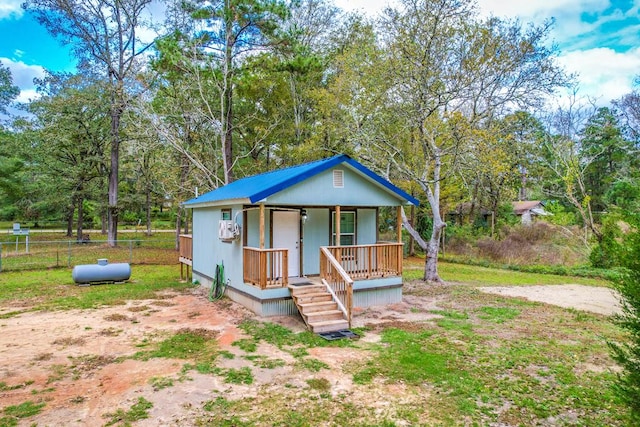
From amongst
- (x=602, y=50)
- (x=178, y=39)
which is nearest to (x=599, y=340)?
(x=178, y=39)

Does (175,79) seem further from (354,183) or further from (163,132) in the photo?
(354,183)

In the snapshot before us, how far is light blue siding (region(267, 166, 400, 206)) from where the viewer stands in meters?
8.55

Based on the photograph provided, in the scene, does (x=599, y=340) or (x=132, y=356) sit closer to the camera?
(x=132, y=356)

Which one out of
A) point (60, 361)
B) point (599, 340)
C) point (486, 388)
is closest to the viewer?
point (486, 388)

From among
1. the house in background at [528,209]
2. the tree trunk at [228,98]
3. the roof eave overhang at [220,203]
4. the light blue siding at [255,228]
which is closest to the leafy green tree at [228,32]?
the tree trunk at [228,98]

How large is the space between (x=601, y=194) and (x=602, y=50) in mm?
16517

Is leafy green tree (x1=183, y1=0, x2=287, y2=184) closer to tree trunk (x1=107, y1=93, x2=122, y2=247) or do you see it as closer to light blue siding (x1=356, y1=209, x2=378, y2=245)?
tree trunk (x1=107, y1=93, x2=122, y2=247)

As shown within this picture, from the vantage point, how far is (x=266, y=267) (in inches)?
314

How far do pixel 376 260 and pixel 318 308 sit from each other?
8.41 feet

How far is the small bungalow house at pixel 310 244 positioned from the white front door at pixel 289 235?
0.02 m

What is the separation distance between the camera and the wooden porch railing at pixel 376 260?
9.52 meters

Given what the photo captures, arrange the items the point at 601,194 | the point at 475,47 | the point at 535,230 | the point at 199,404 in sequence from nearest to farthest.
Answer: the point at 199,404 → the point at 475,47 → the point at 535,230 → the point at 601,194

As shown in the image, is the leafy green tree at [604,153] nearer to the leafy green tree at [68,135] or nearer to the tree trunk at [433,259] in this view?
the tree trunk at [433,259]

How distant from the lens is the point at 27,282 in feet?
38.6
